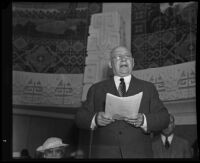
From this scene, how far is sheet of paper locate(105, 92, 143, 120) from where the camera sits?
7.41ft

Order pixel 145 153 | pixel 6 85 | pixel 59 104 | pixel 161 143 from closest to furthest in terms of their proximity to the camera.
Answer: pixel 145 153 → pixel 6 85 → pixel 161 143 → pixel 59 104

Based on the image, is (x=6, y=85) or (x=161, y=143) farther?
(x=161, y=143)

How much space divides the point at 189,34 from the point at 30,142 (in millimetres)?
1638

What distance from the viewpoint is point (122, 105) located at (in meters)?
2.27

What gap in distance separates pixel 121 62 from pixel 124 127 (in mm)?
443

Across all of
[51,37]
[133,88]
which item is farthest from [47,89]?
[133,88]

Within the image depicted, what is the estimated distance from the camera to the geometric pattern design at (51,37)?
3398 millimetres

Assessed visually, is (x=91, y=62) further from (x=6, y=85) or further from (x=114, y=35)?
(x=6, y=85)

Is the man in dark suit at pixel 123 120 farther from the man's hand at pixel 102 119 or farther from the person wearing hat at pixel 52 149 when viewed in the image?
the person wearing hat at pixel 52 149

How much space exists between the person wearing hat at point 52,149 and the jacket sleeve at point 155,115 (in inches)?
33.1

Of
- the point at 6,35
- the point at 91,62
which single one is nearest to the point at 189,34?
the point at 91,62

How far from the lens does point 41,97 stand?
11.0ft

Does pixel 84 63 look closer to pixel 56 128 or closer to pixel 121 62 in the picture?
pixel 56 128

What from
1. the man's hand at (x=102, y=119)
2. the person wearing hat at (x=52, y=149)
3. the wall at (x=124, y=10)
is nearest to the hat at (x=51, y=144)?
the person wearing hat at (x=52, y=149)
